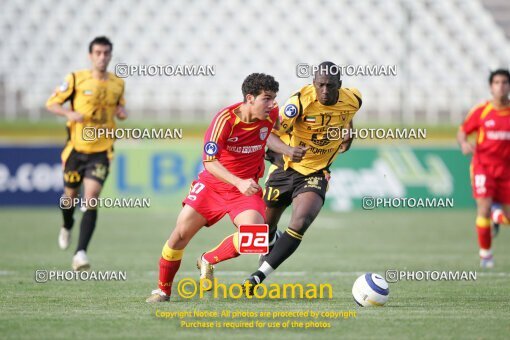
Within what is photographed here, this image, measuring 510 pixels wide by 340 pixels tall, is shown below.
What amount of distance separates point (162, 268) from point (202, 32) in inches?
701

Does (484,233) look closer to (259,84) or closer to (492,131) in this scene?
(492,131)

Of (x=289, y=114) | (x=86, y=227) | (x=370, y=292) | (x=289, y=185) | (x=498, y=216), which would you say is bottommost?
(x=370, y=292)

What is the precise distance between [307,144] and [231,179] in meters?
1.90

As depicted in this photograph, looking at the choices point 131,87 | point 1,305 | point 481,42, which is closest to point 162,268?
point 1,305

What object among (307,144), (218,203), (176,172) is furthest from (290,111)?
(176,172)

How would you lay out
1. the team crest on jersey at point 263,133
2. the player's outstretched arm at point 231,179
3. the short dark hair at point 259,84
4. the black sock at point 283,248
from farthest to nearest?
the black sock at point 283,248
the team crest on jersey at point 263,133
the short dark hair at point 259,84
the player's outstretched arm at point 231,179

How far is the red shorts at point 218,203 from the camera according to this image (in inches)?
329

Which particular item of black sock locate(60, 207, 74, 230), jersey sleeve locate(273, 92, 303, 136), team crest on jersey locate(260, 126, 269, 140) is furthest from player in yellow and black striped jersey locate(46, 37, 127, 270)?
team crest on jersey locate(260, 126, 269, 140)

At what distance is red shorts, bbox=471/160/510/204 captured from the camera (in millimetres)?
12656

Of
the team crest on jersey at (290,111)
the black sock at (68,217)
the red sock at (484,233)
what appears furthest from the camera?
the red sock at (484,233)

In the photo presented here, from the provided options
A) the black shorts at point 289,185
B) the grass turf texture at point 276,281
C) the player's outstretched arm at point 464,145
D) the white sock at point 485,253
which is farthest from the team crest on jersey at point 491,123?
the black shorts at point 289,185

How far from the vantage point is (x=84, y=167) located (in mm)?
11898

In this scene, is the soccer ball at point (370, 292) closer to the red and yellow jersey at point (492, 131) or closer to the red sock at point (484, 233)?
the red sock at point (484, 233)

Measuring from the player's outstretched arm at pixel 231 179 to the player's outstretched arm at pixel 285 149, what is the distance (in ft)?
2.94
